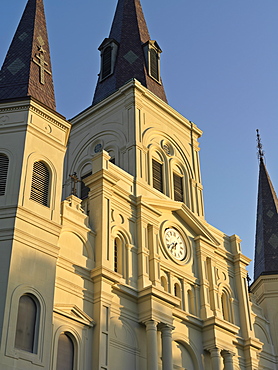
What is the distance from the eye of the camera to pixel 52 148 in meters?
25.1

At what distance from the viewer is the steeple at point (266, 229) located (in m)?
36.2

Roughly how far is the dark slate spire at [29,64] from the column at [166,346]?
9.54 metres

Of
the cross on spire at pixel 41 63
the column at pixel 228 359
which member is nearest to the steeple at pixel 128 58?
the cross on spire at pixel 41 63

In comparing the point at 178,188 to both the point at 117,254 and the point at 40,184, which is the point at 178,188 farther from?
the point at 40,184

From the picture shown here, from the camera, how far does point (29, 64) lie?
27.2 m

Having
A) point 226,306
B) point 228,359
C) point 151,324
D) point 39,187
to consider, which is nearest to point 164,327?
point 151,324

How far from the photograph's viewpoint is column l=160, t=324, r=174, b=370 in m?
24.8

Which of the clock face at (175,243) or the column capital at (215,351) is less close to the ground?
the clock face at (175,243)

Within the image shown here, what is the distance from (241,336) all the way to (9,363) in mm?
13757

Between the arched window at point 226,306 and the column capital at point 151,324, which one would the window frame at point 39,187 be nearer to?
the column capital at point 151,324

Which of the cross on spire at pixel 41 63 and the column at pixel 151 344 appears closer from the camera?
the column at pixel 151 344

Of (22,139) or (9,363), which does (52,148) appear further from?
(9,363)

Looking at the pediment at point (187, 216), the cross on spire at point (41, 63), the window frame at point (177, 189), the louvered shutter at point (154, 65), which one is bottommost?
the pediment at point (187, 216)

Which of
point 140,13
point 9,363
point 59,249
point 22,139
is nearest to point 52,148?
point 22,139
